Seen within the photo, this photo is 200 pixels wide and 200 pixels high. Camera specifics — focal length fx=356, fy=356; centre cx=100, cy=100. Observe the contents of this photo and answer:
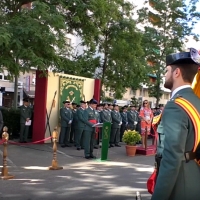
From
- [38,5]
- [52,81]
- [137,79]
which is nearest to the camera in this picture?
[38,5]

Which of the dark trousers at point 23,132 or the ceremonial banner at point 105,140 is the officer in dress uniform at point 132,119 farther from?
the ceremonial banner at point 105,140

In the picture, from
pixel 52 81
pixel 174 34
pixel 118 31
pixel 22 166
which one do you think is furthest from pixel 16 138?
pixel 174 34

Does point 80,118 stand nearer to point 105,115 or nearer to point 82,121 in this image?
point 82,121

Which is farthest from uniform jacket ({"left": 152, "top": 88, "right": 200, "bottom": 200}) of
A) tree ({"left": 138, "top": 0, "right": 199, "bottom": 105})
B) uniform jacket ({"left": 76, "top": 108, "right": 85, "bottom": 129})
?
tree ({"left": 138, "top": 0, "right": 199, "bottom": 105})

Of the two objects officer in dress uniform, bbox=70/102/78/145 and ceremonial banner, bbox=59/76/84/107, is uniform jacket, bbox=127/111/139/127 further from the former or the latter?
officer in dress uniform, bbox=70/102/78/145

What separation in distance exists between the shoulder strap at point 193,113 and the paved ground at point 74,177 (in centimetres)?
439

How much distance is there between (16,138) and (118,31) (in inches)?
308

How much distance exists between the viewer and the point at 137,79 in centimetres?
2038

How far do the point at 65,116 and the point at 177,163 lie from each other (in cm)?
1203

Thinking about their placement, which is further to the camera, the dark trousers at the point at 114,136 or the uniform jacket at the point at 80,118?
the dark trousers at the point at 114,136

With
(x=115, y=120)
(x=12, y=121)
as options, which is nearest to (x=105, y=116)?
(x=115, y=120)

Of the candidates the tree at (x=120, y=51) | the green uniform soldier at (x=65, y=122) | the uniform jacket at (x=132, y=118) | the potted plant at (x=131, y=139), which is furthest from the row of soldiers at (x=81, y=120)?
the tree at (x=120, y=51)

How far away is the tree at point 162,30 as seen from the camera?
2436cm

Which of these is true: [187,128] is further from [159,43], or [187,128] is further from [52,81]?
[159,43]
